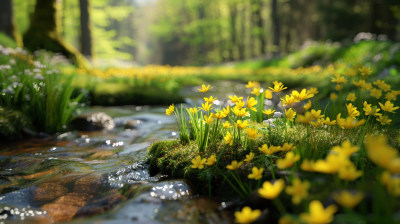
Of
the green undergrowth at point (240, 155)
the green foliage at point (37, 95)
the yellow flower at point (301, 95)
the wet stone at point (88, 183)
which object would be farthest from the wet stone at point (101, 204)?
the green foliage at point (37, 95)

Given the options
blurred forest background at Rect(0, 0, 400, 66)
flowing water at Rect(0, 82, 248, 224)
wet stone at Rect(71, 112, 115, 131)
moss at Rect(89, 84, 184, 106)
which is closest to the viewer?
flowing water at Rect(0, 82, 248, 224)

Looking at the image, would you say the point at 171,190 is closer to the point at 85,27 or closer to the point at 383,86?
the point at 383,86

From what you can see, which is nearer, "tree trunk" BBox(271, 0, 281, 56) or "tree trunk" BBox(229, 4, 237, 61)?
"tree trunk" BBox(271, 0, 281, 56)

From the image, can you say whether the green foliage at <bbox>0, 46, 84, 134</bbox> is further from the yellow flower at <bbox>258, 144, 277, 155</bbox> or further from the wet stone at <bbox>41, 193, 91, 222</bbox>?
the yellow flower at <bbox>258, 144, 277, 155</bbox>

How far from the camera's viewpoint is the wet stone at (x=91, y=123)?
4.45 m

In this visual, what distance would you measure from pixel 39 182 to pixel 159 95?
461 cm

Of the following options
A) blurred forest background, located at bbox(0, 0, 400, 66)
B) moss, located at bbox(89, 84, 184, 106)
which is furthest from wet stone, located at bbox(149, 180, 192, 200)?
blurred forest background, located at bbox(0, 0, 400, 66)

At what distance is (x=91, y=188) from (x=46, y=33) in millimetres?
9882

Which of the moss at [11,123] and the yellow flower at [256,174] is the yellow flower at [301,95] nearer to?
the yellow flower at [256,174]

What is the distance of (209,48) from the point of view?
129 feet

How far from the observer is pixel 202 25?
3156 centimetres

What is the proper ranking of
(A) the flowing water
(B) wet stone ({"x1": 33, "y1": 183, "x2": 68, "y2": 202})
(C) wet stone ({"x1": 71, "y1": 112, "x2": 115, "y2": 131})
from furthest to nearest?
(C) wet stone ({"x1": 71, "y1": 112, "x2": 115, "y2": 131}), (B) wet stone ({"x1": 33, "y1": 183, "x2": 68, "y2": 202}), (A) the flowing water

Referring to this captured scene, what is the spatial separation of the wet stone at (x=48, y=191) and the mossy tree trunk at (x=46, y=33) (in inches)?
346

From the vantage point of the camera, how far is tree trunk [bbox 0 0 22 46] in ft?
30.2
